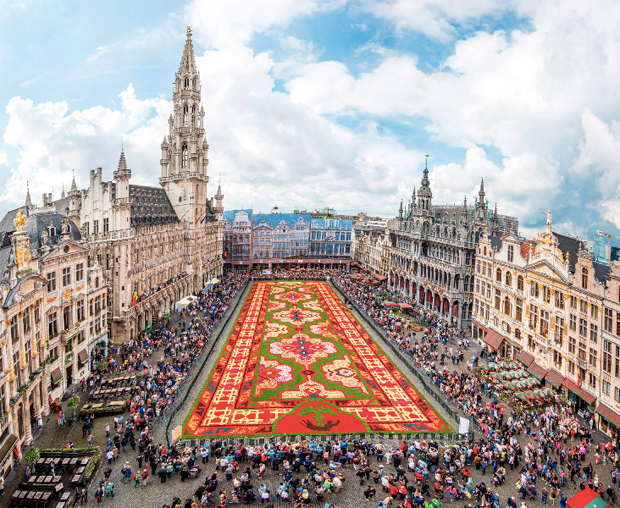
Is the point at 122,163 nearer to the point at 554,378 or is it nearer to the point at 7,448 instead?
the point at 7,448

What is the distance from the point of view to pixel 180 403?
1093 inches

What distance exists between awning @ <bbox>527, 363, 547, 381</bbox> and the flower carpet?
10.8m

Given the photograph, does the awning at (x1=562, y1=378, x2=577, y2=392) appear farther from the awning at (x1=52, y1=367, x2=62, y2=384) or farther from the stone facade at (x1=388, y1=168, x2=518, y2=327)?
the awning at (x1=52, y1=367, x2=62, y2=384)

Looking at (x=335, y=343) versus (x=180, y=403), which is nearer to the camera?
(x=180, y=403)

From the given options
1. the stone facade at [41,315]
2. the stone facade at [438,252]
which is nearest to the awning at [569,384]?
the stone facade at [438,252]

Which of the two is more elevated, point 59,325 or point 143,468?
point 59,325

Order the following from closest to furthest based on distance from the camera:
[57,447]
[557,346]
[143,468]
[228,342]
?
[143,468], [57,447], [557,346], [228,342]

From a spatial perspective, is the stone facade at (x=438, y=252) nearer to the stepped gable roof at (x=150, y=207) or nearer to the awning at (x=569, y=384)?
the awning at (x=569, y=384)

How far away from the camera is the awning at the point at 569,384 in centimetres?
2991

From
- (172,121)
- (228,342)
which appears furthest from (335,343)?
(172,121)

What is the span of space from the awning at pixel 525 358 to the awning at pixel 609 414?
26.6ft

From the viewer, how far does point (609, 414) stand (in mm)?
26000

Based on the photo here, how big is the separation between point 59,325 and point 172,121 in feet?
160

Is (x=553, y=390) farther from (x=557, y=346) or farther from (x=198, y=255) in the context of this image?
(x=198, y=255)
